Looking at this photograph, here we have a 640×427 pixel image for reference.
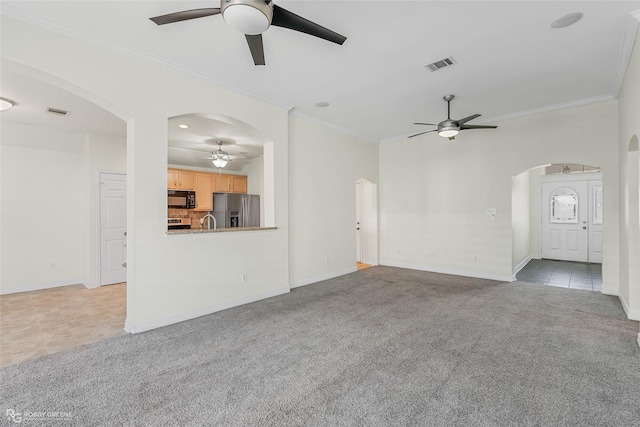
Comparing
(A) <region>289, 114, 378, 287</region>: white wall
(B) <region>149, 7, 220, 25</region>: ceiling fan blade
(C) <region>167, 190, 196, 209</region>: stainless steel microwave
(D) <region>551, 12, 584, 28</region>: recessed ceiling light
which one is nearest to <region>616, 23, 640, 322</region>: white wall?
(D) <region>551, 12, 584, 28</region>: recessed ceiling light

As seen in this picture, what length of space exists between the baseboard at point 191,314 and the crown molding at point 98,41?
9.81ft

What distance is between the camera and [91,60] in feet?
9.81

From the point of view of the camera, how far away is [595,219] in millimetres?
7520

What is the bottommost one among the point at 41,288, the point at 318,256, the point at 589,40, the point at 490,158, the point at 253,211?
the point at 41,288

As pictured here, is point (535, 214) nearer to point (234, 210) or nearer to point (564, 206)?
point (564, 206)

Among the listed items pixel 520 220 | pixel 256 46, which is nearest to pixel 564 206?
pixel 520 220

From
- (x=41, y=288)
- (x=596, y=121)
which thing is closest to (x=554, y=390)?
(x=596, y=121)

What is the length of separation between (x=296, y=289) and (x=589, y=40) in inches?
195

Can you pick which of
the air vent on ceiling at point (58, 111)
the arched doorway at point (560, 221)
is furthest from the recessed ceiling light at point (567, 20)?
the air vent on ceiling at point (58, 111)

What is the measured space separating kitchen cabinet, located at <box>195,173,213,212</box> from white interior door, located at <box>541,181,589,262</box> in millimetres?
9313

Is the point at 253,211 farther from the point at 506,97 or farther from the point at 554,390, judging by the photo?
the point at 554,390

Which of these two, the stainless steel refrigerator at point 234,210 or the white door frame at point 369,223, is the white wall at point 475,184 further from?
the stainless steel refrigerator at point 234,210

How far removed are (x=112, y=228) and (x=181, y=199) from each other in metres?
2.05

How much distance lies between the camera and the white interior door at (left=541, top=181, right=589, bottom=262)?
25.2ft
